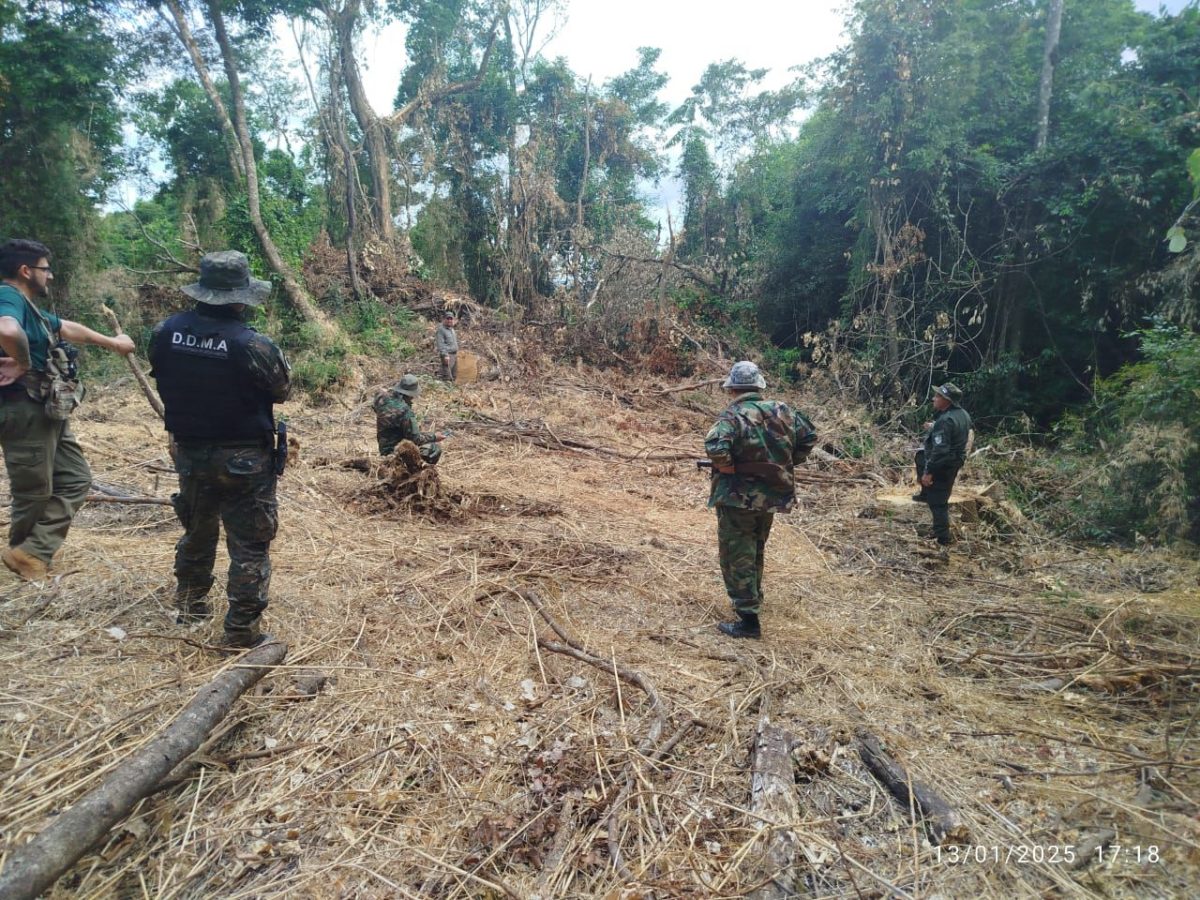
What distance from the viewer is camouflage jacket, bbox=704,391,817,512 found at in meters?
3.55

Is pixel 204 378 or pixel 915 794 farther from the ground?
pixel 204 378

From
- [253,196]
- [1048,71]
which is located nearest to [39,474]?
[253,196]

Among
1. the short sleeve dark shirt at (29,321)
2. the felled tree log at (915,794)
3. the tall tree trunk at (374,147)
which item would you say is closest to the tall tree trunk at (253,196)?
the tall tree trunk at (374,147)

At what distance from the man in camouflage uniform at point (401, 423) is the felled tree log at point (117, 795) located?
131 inches

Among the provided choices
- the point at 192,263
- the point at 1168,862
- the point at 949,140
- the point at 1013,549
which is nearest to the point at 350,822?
the point at 1168,862

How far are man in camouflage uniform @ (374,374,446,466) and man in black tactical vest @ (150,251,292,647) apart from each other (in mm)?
2904

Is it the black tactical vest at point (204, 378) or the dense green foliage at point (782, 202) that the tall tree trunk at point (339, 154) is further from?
the black tactical vest at point (204, 378)

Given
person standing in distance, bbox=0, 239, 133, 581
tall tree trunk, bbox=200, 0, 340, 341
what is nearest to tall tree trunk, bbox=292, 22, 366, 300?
tall tree trunk, bbox=200, 0, 340, 341

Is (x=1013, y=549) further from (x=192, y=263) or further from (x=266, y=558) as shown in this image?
(x=192, y=263)

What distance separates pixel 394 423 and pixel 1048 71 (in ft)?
40.3

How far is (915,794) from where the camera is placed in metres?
2.33

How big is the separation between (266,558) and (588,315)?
12132mm

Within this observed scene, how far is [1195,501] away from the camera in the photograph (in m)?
5.46

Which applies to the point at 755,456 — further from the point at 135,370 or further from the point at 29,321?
the point at 135,370
